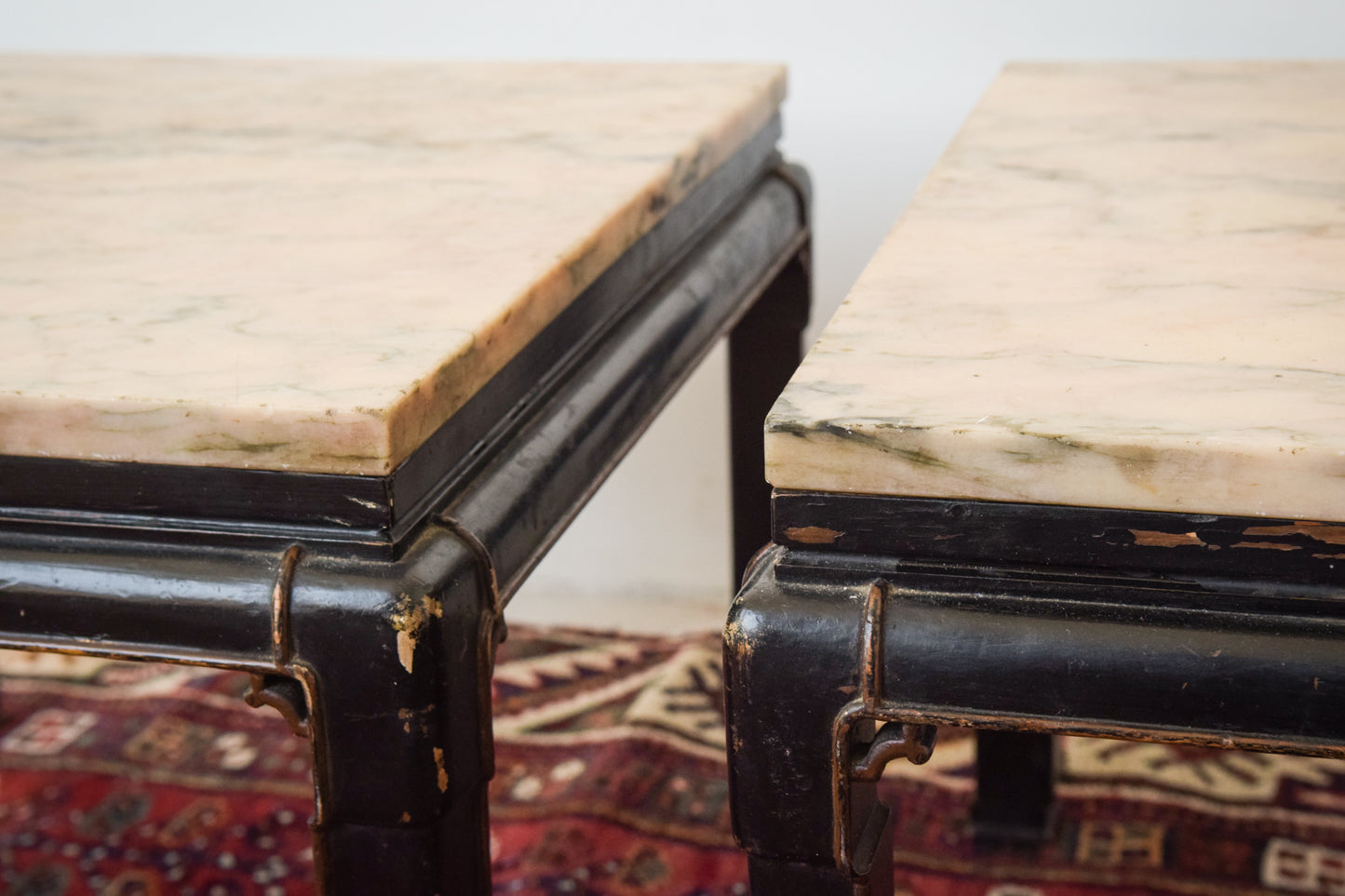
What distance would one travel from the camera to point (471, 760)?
0.54 m

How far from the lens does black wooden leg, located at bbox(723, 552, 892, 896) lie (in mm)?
476

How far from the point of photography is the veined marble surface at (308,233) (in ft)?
1.65

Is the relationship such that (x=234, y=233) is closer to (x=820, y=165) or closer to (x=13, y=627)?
(x=13, y=627)

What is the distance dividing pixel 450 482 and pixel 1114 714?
26 cm

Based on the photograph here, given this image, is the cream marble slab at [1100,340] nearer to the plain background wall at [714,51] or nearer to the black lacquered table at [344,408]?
the black lacquered table at [344,408]

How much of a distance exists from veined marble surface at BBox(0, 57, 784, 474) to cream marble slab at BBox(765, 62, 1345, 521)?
0.15 meters

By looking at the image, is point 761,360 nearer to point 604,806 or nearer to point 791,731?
point 604,806

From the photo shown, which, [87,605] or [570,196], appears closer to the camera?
[87,605]

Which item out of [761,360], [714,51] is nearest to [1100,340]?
[761,360]

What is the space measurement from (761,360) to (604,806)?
1.38 feet

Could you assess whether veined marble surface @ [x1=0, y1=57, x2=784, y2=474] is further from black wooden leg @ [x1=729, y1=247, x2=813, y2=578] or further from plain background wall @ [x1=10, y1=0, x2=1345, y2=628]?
plain background wall @ [x1=10, y1=0, x2=1345, y2=628]

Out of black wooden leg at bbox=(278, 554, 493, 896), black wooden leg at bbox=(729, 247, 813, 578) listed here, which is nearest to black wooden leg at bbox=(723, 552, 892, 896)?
black wooden leg at bbox=(278, 554, 493, 896)

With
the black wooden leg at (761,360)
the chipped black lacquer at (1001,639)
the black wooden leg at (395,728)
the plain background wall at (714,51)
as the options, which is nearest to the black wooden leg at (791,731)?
the chipped black lacquer at (1001,639)

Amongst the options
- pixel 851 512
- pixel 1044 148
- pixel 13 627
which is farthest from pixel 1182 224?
pixel 13 627
